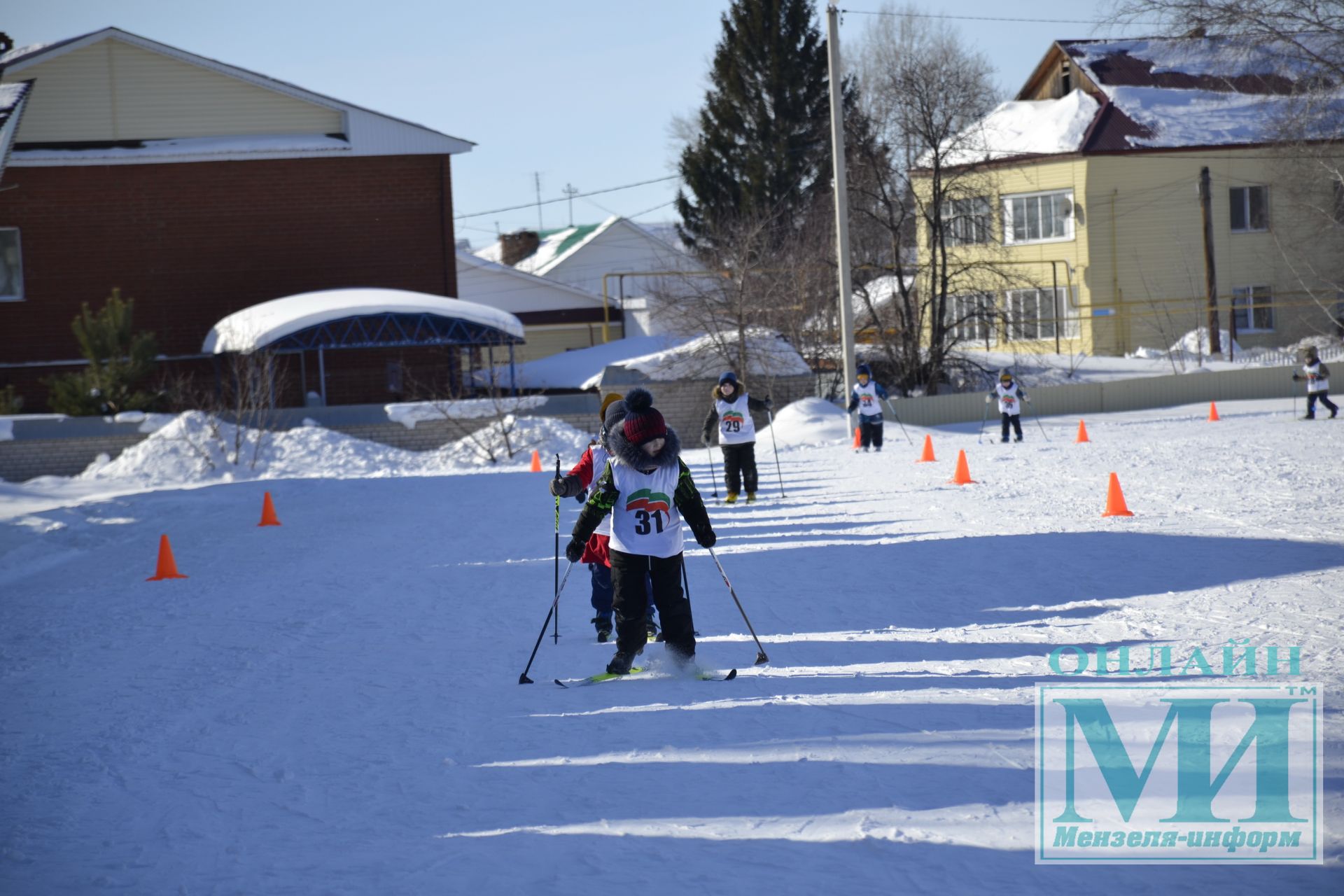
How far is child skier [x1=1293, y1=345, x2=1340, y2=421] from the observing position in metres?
24.7

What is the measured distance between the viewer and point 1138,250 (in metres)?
41.7

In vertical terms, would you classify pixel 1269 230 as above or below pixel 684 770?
above

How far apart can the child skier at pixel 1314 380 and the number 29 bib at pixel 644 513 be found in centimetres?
2064

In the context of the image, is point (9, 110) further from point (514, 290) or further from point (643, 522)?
point (514, 290)

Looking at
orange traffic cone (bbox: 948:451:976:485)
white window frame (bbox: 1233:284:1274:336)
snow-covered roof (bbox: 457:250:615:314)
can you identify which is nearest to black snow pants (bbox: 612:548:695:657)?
orange traffic cone (bbox: 948:451:976:485)

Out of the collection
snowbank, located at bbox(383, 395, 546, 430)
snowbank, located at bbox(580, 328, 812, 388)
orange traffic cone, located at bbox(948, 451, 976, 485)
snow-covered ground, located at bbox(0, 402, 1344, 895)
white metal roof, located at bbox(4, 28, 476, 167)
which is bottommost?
snow-covered ground, located at bbox(0, 402, 1344, 895)

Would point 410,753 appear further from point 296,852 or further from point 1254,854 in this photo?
point 1254,854

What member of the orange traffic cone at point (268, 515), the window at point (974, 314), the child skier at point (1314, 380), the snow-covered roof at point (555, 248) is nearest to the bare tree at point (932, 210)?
the window at point (974, 314)

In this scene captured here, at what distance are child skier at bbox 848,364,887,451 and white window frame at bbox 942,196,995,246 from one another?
12.3 m

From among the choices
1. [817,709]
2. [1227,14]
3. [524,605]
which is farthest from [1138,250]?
[817,709]

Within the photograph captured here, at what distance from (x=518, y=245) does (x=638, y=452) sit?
69.2 m

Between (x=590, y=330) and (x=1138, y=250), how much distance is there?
64.1 feet

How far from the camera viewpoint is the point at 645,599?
7820 mm

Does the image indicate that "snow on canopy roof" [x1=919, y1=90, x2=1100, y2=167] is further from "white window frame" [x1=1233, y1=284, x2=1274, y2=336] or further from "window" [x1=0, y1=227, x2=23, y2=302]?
"window" [x1=0, y1=227, x2=23, y2=302]
